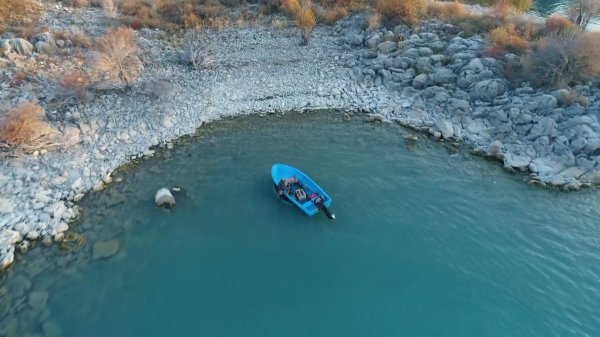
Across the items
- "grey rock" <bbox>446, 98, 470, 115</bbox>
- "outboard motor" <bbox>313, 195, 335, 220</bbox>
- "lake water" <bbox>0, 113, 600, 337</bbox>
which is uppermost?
"grey rock" <bbox>446, 98, 470, 115</bbox>

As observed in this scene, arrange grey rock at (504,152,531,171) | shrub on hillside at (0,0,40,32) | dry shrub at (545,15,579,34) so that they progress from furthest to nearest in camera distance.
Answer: shrub on hillside at (0,0,40,32) < dry shrub at (545,15,579,34) < grey rock at (504,152,531,171)

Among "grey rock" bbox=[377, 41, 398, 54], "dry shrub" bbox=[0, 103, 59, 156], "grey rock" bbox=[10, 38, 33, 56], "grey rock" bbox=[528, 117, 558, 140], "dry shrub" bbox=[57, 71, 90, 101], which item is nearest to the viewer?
"dry shrub" bbox=[0, 103, 59, 156]

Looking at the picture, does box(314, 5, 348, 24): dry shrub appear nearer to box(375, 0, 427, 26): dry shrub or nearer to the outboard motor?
box(375, 0, 427, 26): dry shrub

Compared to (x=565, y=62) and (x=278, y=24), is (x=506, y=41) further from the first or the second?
(x=278, y=24)

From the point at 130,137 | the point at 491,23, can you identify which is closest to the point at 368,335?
the point at 130,137

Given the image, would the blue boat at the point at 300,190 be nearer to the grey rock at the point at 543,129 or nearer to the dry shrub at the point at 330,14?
the grey rock at the point at 543,129

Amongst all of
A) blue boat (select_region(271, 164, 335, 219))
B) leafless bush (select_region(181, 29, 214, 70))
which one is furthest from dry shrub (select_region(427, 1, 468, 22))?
blue boat (select_region(271, 164, 335, 219))

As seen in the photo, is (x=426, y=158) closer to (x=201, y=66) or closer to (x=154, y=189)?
(x=154, y=189)
